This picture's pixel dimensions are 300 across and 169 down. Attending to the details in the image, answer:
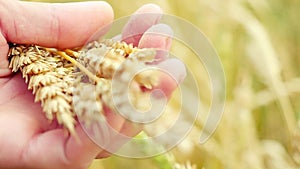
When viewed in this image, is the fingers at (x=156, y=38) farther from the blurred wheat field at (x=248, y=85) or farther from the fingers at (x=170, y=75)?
the blurred wheat field at (x=248, y=85)

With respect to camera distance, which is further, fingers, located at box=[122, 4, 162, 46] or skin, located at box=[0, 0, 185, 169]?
fingers, located at box=[122, 4, 162, 46]

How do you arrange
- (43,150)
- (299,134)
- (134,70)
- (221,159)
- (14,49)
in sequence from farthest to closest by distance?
(221,159) < (299,134) < (14,49) < (43,150) < (134,70)

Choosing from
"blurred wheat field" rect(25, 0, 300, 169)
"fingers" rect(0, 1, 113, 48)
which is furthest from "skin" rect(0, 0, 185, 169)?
"blurred wheat field" rect(25, 0, 300, 169)

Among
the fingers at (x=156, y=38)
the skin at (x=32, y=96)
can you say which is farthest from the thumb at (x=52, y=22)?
the fingers at (x=156, y=38)

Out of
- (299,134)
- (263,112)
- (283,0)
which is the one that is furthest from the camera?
(283,0)

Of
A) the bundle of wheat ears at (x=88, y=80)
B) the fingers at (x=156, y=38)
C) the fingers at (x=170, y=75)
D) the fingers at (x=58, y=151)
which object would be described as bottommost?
the fingers at (x=58, y=151)

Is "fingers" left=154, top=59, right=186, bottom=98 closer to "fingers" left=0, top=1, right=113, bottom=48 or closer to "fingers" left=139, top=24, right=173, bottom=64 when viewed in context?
"fingers" left=139, top=24, right=173, bottom=64

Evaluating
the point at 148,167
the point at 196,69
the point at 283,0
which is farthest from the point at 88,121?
the point at 283,0

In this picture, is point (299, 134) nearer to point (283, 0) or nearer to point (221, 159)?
point (221, 159)
